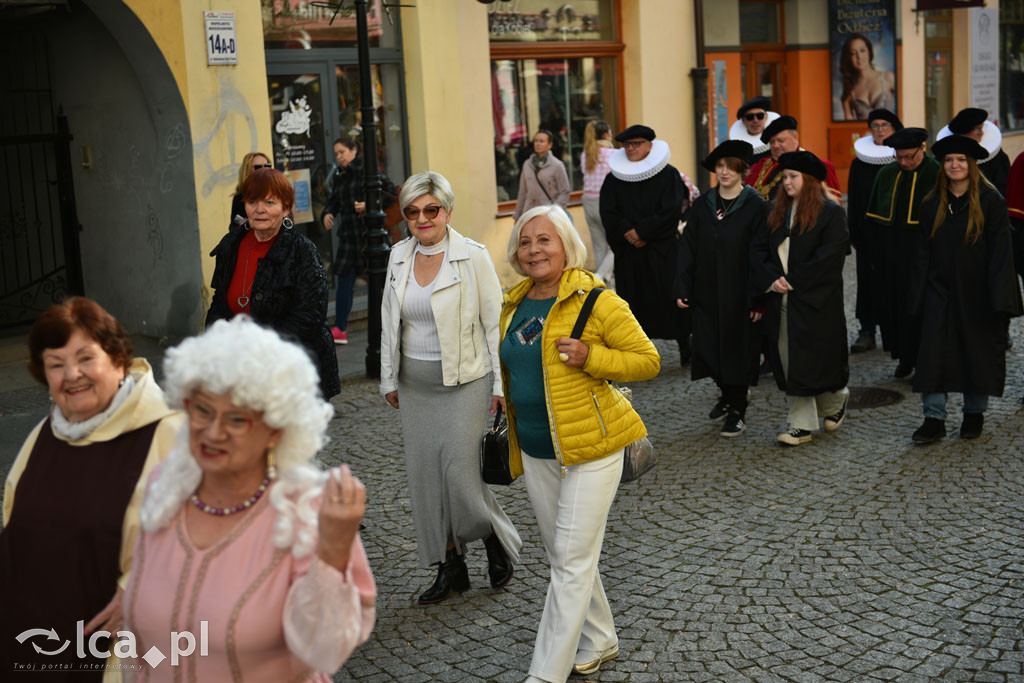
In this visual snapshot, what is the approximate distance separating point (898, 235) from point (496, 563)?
17.9ft

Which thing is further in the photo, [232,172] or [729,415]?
[232,172]

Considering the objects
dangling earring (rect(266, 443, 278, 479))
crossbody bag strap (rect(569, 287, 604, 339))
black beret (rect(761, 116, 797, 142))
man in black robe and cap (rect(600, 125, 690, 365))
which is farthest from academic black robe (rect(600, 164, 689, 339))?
dangling earring (rect(266, 443, 278, 479))

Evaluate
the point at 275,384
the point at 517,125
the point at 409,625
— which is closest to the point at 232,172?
the point at 517,125

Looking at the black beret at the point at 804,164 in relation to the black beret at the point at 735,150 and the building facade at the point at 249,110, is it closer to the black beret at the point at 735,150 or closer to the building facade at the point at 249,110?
the black beret at the point at 735,150

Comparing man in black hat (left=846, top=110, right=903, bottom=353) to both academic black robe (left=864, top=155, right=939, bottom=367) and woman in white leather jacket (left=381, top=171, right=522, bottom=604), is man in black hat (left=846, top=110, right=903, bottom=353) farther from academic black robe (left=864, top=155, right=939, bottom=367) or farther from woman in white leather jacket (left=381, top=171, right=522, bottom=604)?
woman in white leather jacket (left=381, top=171, right=522, bottom=604)

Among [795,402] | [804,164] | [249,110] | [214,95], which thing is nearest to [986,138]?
[804,164]

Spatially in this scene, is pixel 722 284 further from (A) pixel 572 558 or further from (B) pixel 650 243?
(A) pixel 572 558

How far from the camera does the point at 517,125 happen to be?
620 inches

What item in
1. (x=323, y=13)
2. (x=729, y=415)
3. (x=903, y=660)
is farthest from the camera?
(x=323, y=13)

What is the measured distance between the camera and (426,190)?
18.5 ft

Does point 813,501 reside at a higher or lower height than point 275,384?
lower

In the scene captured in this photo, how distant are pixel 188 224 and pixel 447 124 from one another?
3.71 meters

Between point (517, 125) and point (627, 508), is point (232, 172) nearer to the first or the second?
point (517, 125)

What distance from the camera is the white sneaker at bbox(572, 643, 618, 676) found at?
497 centimetres
